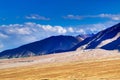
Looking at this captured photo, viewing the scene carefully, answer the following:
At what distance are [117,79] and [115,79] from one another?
696mm

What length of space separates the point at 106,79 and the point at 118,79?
13.7ft

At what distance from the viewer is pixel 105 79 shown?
67.6 m

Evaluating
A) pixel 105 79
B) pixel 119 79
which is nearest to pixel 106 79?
pixel 105 79

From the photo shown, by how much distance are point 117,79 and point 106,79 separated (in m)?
3.72

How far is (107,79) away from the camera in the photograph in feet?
221

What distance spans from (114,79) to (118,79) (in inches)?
59.0

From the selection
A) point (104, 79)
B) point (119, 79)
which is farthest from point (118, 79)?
point (104, 79)

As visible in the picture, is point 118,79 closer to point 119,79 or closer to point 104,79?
point 119,79

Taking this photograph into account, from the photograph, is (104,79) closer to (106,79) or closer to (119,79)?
(106,79)

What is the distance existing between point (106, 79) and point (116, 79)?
337cm

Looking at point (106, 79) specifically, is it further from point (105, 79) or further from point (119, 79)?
point (119, 79)

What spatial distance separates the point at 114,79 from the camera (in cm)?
6538

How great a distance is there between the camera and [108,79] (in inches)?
2650

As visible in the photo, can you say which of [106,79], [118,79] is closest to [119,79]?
[118,79]
